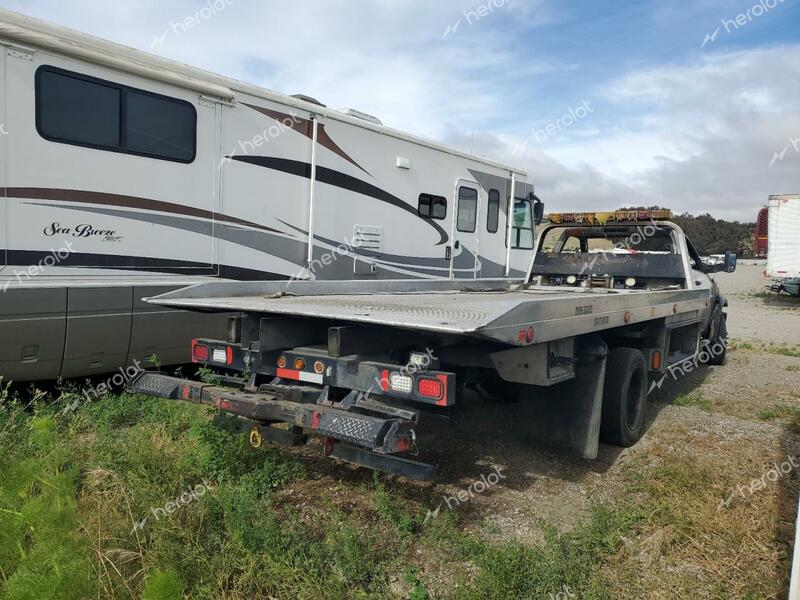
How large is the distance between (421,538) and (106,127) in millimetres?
4284

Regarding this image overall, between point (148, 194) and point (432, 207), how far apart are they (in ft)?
13.3

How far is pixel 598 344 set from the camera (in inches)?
179

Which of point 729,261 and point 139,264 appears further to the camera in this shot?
point 729,261

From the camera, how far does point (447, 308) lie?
399 centimetres

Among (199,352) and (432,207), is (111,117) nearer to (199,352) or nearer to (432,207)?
(199,352)

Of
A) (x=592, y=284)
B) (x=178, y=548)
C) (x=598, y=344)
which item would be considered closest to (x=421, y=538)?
(x=178, y=548)

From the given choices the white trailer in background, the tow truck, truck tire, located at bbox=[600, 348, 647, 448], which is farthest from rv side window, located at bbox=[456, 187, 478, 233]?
the white trailer in background

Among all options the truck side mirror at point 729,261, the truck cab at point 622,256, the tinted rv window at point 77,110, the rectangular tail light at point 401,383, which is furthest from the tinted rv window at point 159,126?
the truck side mirror at point 729,261

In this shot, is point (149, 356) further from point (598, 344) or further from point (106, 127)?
point (598, 344)

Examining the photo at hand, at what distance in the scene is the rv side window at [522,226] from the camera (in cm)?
1055

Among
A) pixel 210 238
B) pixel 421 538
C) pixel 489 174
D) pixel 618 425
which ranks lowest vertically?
pixel 421 538

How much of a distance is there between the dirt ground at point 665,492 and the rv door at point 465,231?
11.0 ft

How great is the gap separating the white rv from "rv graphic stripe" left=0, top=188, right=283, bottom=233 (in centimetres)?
1

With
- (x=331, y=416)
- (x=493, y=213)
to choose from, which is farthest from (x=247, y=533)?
(x=493, y=213)
